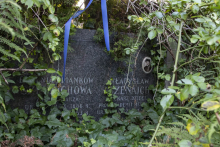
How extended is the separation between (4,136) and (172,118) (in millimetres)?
1850

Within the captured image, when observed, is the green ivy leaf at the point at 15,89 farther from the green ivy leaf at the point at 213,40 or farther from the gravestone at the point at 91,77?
the green ivy leaf at the point at 213,40

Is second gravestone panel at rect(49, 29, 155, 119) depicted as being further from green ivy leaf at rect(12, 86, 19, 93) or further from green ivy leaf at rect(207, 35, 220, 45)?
green ivy leaf at rect(207, 35, 220, 45)

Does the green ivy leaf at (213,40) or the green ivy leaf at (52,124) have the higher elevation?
the green ivy leaf at (213,40)

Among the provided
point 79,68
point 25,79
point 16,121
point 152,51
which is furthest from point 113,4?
point 16,121

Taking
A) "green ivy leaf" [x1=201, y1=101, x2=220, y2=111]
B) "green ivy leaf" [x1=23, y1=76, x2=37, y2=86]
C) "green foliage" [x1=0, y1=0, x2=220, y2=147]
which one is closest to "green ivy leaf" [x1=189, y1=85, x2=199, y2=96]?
"green ivy leaf" [x1=201, y1=101, x2=220, y2=111]

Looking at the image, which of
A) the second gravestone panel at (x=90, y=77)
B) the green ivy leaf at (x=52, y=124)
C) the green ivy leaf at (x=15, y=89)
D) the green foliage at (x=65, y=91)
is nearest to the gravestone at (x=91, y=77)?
the second gravestone panel at (x=90, y=77)

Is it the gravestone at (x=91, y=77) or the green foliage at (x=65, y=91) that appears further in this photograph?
the gravestone at (x=91, y=77)

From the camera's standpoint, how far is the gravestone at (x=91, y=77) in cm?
234

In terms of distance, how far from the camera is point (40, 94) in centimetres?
219

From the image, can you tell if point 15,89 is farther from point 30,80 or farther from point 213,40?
point 213,40

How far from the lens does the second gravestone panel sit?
2.35m

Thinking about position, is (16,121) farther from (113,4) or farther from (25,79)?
(113,4)

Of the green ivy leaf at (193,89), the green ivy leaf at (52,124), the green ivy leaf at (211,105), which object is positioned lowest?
the green ivy leaf at (52,124)

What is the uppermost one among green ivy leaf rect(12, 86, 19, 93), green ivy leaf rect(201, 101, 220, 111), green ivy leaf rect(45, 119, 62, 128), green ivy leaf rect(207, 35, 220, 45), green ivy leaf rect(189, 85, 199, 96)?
green ivy leaf rect(207, 35, 220, 45)
